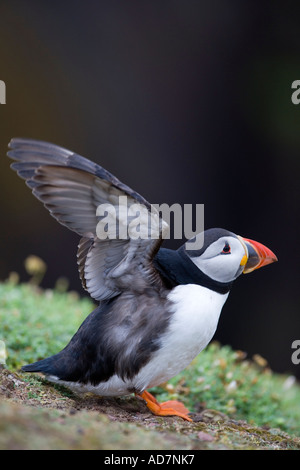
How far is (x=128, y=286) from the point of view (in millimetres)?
3684

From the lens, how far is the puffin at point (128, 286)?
11.1ft

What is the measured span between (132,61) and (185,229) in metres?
6.82

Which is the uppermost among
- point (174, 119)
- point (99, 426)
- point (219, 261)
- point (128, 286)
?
point (174, 119)

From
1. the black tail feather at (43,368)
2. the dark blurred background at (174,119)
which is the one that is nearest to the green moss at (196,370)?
the black tail feather at (43,368)

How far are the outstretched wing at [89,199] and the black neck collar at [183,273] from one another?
0.44 feet

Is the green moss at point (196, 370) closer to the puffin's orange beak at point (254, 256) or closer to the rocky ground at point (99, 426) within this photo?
the rocky ground at point (99, 426)

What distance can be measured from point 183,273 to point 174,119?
22.7 feet

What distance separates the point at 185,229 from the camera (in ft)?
13.1

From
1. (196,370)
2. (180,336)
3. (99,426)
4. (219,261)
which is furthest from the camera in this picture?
(196,370)

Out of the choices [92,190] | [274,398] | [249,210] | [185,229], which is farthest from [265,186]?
[92,190]

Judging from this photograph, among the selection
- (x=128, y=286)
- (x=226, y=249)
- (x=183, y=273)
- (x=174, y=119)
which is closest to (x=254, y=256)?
(x=226, y=249)

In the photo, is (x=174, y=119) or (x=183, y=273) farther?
(x=174, y=119)

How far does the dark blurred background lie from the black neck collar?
626 centimetres

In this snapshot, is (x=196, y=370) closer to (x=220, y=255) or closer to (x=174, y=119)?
(x=220, y=255)
